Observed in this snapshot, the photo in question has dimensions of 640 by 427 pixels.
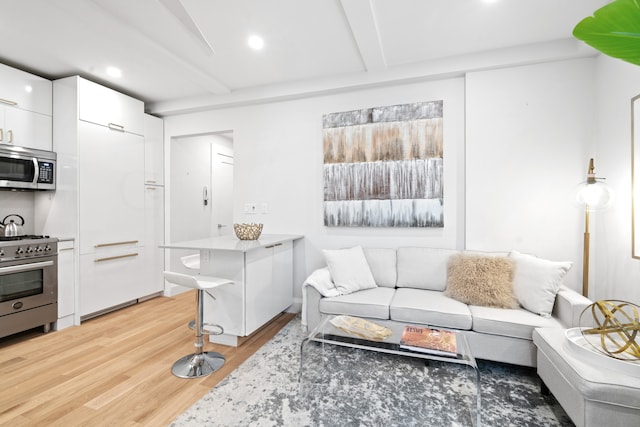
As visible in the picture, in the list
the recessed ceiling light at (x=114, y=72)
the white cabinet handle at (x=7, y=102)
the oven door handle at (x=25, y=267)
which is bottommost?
the oven door handle at (x=25, y=267)

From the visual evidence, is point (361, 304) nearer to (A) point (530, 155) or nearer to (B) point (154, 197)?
(A) point (530, 155)

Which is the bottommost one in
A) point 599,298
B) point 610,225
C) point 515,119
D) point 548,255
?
point 599,298

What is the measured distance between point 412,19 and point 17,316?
418cm

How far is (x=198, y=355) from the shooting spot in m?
2.25

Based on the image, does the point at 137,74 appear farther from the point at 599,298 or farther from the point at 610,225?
the point at 599,298

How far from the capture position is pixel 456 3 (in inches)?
83.0

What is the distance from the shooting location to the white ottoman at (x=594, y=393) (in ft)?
4.40

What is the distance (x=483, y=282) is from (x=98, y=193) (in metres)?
3.87

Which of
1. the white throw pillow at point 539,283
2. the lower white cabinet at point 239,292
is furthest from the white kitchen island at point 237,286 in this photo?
the white throw pillow at point 539,283

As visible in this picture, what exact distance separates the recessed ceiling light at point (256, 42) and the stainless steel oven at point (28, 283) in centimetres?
264

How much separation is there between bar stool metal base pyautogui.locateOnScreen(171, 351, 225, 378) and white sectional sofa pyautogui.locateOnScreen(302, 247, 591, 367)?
771mm

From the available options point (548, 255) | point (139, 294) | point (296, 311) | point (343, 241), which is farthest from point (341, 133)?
point (139, 294)

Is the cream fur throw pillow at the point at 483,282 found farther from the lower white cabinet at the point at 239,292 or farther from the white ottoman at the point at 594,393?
the lower white cabinet at the point at 239,292

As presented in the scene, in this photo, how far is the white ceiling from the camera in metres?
2.13
